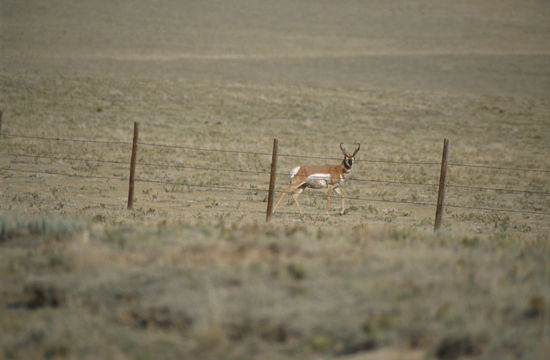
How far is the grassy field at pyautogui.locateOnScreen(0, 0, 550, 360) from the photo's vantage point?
17.8 ft

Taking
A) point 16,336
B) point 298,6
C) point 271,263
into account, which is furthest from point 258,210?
point 298,6

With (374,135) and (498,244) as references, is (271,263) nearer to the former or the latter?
(498,244)

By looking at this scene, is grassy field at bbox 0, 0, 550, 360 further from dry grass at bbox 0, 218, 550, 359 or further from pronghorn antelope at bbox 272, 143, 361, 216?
pronghorn antelope at bbox 272, 143, 361, 216

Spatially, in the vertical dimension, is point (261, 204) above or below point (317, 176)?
below

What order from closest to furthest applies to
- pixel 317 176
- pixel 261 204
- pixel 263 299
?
pixel 263 299
pixel 317 176
pixel 261 204

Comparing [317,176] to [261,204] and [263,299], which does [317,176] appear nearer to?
[261,204]

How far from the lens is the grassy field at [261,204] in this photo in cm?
543

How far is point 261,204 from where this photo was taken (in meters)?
17.5

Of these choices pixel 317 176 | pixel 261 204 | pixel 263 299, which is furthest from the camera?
pixel 261 204

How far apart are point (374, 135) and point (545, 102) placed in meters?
19.0

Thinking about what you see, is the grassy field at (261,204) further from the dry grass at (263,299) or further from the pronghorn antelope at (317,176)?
the pronghorn antelope at (317,176)

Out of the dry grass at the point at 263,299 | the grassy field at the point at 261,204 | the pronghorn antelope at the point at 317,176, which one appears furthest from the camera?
the pronghorn antelope at the point at 317,176

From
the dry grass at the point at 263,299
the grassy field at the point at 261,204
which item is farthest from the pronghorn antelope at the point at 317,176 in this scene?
the dry grass at the point at 263,299

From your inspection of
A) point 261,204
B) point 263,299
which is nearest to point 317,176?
point 261,204
